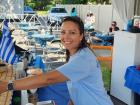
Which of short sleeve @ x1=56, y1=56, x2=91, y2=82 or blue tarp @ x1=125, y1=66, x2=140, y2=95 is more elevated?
short sleeve @ x1=56, y1=56, x2=91, y2=82

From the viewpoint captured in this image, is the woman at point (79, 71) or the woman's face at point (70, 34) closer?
the woman at point (79, 71)

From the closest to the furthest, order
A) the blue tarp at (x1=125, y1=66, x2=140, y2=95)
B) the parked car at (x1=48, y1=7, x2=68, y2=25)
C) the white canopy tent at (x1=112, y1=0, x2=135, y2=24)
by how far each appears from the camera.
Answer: the blue tarp at (x1=125, y1=66, x2=140, y2=95)
the white canopy tent at (x1=112, y1=0, x2=135, y2=24)
the parked car at (x1=48, y1=7, x2=68, y2=25)

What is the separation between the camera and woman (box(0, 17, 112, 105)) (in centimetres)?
176

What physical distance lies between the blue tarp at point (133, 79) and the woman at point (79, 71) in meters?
2.59

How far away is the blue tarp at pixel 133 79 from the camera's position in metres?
4.50

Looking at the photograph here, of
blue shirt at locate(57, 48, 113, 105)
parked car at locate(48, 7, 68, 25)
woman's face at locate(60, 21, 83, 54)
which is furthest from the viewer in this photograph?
parked car at locate(48, 7, 68, 25)

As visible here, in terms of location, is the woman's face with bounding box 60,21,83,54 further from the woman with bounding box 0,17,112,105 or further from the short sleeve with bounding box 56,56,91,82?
the short sleeve with bounding box 56,56,91,82

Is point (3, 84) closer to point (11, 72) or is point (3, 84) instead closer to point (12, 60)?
point (11, 72)

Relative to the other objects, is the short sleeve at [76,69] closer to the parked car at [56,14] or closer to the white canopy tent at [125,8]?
the white canopy tent at [125,8]

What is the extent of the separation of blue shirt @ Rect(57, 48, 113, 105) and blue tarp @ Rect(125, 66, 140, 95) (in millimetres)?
2606

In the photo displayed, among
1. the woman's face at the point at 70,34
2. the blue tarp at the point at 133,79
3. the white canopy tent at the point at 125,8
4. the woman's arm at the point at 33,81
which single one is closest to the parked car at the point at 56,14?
the white canopy tent at the point at 125,8

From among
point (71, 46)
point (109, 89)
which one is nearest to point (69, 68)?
point (71, 46)

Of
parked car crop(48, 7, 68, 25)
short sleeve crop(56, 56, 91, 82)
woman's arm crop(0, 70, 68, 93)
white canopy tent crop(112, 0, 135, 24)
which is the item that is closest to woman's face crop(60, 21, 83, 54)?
short sleeve crop(56, 56, 91, 82)

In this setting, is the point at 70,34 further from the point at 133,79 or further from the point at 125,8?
the point at 125,8
